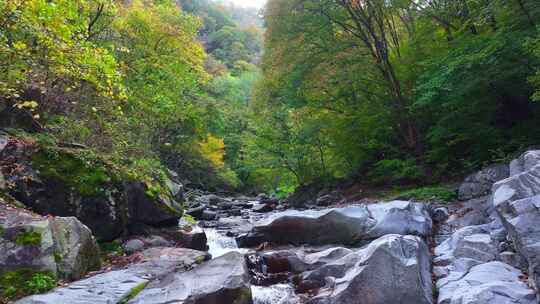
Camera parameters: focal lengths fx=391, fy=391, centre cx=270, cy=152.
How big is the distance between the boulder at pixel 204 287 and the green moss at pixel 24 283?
4.28ft

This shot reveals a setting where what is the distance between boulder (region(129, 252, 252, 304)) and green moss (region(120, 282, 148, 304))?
0.08 meters

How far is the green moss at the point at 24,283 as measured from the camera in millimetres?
5410

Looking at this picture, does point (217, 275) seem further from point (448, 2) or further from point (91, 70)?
point (448, 2)

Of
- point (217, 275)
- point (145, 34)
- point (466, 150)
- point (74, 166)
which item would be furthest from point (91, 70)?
point (466, 150)

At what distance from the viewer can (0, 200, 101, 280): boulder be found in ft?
19.1

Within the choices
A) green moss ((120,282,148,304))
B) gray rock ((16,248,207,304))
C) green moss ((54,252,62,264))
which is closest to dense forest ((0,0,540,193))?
green moss ((54,252,62,264))

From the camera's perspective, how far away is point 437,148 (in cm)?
1612

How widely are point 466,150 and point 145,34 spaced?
50.1 feet

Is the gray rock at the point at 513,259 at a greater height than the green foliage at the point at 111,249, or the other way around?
the green foliage at the point at 111,249

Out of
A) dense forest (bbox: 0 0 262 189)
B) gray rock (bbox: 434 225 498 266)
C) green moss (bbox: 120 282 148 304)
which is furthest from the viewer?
gray rock (bbox: 434 225 498 266)

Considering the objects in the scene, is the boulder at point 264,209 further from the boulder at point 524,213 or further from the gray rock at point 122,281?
the boulder at point 524,213

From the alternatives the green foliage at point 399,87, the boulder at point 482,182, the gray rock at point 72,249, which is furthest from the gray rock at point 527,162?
the gray rock at point 72,249

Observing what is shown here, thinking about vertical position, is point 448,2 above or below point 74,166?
above

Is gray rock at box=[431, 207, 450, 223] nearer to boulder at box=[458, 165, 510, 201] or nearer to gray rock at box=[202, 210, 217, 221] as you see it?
boulder at box=[458, 165, 510, 201]
